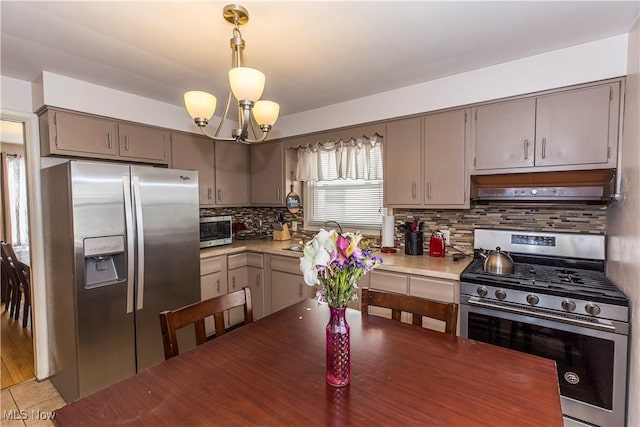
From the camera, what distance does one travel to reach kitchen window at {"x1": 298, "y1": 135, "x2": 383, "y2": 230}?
290cm

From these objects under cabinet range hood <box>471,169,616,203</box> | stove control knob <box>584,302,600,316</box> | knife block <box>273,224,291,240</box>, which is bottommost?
stove control knob <box>584,302,600,316</box>

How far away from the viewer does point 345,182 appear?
128 inches

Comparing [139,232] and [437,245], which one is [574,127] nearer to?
[437,245]

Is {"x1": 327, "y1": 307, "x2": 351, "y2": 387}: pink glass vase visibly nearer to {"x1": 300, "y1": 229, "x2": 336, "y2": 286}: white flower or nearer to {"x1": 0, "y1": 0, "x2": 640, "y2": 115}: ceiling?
{"x1": 300, "y1": 229, "x2": 336, "y2": 286}: white flower

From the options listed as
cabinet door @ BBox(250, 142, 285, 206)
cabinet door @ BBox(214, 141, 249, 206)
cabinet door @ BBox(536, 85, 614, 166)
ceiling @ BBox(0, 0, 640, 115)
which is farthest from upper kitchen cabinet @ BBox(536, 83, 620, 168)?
cabinet door @ BBox(214, 141, 249, 206)

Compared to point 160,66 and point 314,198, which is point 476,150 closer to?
point 314,198

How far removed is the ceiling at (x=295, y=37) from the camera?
4.80ft

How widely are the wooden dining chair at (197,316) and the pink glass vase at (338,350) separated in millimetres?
636

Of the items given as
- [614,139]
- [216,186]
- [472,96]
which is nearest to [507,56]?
[472,96]

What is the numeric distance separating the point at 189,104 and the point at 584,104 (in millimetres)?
2299

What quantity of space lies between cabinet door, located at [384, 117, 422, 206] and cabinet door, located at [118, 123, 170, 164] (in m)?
2.03

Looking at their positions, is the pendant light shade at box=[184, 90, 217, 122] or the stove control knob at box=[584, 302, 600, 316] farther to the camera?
the stove control knob at box=[584, 302, 600, 316]

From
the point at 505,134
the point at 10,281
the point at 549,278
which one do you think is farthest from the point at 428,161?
the point at 10,281

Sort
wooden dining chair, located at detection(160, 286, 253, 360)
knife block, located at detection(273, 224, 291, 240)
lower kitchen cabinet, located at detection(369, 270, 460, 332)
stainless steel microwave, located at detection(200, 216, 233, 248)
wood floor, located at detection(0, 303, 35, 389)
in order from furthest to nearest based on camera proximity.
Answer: knife block, located at detection(273, 224, 291, 240) → stainless steel microwave, located at detection(200, 216, 233, 248) → wood floor, located at detection(0, 303, 35, 389) → lower kitchen cabinet, located at detection(369, 270, 460, 332) → wooden dining chair, located at detection(160, 286, 253, 360)
